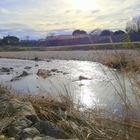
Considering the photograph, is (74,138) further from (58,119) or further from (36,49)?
(36,49)

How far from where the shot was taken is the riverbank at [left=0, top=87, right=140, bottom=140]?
462 cm

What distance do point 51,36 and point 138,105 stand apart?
2156 mm

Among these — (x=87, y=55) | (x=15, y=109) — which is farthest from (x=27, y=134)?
(x=87, y=55)

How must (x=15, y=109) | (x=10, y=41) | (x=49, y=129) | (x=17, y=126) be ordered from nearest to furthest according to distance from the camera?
(x=49, y=129)
(x=17, y=126)
(x=15, y=109)
(x=10, y=41)

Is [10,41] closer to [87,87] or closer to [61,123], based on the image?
[87,87]

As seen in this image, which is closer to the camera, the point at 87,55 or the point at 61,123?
the point at 61,123

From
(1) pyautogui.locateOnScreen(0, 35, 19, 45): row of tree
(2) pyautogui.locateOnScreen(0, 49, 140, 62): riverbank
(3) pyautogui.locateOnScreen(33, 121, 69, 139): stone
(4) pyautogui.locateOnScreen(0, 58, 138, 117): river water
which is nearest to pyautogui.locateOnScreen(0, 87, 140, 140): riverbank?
(3) pyautogui.locateOnScreen(33, 121, 69, 139): stone

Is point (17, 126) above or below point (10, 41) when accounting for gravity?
above

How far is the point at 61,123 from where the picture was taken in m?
6.15

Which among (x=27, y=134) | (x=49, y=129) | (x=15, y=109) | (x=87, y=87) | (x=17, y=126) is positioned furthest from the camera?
(x=87, y=87)

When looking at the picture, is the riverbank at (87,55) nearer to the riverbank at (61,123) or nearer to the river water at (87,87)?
the river water at (87,87)

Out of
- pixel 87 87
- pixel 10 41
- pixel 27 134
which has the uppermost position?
pixel 27 134

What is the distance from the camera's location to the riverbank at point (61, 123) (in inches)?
182

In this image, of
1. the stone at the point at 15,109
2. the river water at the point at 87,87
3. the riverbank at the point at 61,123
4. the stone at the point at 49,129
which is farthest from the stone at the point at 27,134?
the stone at the point at 15,109
